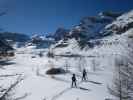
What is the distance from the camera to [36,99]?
63.0 ft

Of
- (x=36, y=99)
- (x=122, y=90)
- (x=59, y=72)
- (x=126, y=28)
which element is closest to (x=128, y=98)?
(x=122, y=90)

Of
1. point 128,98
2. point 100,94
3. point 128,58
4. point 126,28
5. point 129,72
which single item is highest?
point 126,28

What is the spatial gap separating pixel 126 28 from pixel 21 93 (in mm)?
191507

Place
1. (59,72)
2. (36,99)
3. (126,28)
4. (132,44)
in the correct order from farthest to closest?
(126,28)
(59,72)
(36,99)
(132,44)

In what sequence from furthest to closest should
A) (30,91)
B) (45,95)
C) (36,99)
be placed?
(30,91), (45,95), (36,99)

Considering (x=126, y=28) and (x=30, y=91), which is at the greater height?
(x=126, y=28)

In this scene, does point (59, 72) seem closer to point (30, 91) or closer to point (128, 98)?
point (30, 91)

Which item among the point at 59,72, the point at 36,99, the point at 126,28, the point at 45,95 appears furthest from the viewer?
the point at 126,28

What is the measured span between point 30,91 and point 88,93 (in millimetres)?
6829

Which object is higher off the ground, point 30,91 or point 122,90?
point 122,90

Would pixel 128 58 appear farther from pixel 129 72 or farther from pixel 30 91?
pixel 30 91

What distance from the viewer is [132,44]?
9258mm

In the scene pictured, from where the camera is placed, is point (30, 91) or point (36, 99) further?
point (30, 91)

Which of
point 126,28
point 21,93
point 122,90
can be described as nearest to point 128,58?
point 122,90
